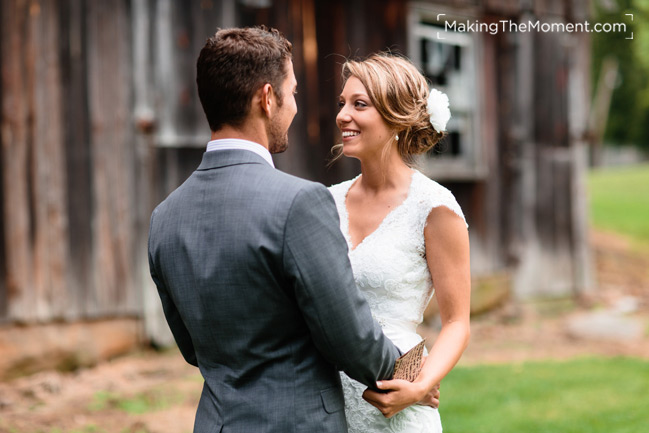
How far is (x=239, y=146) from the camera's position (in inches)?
79.0

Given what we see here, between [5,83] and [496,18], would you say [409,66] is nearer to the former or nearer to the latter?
[5,83]

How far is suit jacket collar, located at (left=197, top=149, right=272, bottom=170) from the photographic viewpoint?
1985 millimetres

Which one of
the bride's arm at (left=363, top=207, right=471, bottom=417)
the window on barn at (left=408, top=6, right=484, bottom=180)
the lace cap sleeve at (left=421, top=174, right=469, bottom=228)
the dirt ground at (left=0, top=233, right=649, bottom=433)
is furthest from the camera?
the window on barn at (left=408, top=6, right=484, bottom=180)

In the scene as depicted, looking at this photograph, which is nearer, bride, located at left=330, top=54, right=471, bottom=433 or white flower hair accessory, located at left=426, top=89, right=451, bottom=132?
bride, located at left=330, top=54, right=471, bottom=433

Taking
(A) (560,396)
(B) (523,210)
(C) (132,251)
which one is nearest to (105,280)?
(C) (132,251)

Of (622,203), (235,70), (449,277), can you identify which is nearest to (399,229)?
(449,277)

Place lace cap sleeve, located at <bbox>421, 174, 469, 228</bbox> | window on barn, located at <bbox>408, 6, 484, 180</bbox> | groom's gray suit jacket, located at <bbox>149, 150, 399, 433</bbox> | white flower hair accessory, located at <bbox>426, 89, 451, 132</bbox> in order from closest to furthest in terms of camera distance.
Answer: groom's gray suit jacket, located at <bbox>149, 150, 399, 433</bbox>, lace cap sleeve, located at <bbox>421, 174, 469, 228</bbox>, white flower hair accessory, located at <bbox>426, 89, 451, 132</bbox>, window on barn, located at <bbox>408, 6, 484, 180</bbox>

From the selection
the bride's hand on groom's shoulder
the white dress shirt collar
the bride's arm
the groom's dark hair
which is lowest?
the bride's hand on groom's shoulder

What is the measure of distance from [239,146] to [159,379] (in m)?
4.59

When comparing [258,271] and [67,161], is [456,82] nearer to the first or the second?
[67,161]

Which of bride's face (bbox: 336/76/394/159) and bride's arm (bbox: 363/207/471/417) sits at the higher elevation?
bride's face (bbox: 336/76/394/159)

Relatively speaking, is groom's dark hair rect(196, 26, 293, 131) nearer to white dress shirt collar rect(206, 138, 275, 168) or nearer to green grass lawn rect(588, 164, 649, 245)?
white dress shirt collar rect(206, 138, 275, 168)

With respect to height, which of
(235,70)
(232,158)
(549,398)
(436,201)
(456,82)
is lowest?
(549,398)

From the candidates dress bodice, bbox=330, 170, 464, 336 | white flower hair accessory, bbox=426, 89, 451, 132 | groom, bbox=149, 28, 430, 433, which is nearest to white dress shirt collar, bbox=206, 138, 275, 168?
groom, bbox=149, 28, 430, 433
